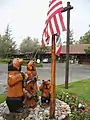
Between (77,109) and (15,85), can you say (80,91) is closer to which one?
(77,109)

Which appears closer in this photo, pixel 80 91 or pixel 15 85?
pixel 15 85

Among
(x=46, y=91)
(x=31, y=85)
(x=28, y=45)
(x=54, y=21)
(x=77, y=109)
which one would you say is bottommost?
(x=77, y=109)

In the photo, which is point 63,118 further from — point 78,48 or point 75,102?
point 78,48

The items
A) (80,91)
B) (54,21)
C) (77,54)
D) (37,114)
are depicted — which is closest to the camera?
(54,21)

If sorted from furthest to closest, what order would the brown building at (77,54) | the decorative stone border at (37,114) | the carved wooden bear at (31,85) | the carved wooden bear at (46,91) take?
the brown building at (77,54), the carved wooden bear at (46,91), the carved wooden bear at (31,85), the decorative stone border at (37,114)

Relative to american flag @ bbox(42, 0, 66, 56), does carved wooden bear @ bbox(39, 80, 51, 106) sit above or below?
below

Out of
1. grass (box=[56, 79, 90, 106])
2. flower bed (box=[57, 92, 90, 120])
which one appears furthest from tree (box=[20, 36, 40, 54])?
flower bed (box=[57, 92, 90, 120])

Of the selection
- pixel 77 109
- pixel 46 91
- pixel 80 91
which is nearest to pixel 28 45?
pixel 80 91

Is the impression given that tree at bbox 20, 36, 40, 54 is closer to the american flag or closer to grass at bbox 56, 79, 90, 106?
grass at bbox 56, 79, 90, 106

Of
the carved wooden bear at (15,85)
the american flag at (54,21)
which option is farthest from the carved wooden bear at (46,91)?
the american flag at (54,21)

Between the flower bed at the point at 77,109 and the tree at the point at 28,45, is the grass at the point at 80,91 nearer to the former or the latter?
the flower bed at the point at 77,109

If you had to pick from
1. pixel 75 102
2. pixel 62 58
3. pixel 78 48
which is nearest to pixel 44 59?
pixel 62 58

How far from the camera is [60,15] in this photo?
6102mm

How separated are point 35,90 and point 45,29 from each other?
1651 millimetres
